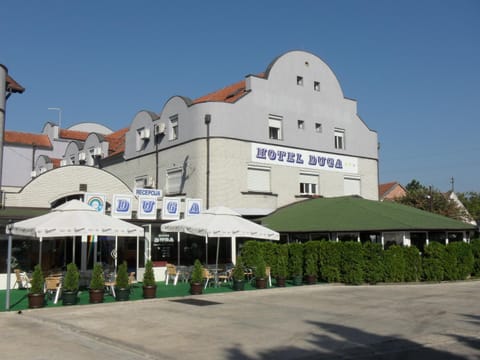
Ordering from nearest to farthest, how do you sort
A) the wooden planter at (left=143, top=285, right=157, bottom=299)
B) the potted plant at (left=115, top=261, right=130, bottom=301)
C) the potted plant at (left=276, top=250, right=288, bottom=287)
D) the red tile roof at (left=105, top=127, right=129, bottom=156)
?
the potted plant at (left=115, top=261, right=130, bottom=301) → the wooden planter at (left=143, top=285, right=157, bottom=299) → the potted plant at (left=276, top=250, right=288, bottom=287) → the red tile roof at (left=105, top=127, right=129, bottom=156)

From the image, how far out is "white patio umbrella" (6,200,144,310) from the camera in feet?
47.9

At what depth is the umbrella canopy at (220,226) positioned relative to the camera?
59.4ft

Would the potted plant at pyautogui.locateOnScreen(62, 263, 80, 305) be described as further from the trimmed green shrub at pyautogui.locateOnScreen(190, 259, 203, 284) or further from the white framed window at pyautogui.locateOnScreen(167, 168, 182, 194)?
the white framed window at pyautogui.locateOnScreen(167, 168, 182, 194)

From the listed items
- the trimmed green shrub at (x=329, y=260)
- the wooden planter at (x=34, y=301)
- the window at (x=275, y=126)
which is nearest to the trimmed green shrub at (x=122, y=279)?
the wooden planter at (x=34, y=301)

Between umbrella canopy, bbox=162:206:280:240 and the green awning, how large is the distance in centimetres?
471

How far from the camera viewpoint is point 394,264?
20.3m

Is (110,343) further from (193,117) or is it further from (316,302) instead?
(193,117)

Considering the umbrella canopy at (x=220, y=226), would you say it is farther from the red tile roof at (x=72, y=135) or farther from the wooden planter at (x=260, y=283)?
the red tile roof at (x=72, y=135)

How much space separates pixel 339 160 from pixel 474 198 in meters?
42.6

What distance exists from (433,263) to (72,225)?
46.5 feet

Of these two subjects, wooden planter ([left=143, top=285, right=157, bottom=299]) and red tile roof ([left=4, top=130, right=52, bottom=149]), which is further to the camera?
red tile roof ([left=4, top=130, right=52, bottom=149])

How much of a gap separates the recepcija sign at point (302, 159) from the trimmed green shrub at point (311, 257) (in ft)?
22.3

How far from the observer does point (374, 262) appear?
2020 centimetres

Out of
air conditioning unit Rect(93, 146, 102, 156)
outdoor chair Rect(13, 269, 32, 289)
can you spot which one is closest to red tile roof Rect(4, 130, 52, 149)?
air conditioning unit Rect(93, 146, 102, 156)
